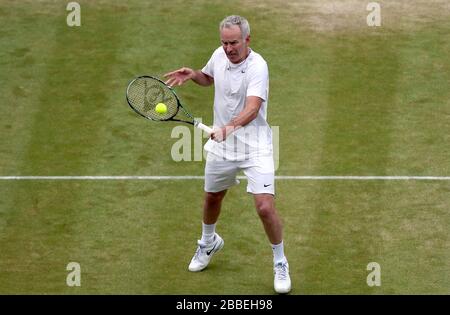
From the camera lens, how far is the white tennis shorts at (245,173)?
1310 cm

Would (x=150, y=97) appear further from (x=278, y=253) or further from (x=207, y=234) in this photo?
(x=278, y=253)

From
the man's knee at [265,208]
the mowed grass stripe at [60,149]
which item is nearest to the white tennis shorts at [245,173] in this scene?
the man's knee at [265,208]

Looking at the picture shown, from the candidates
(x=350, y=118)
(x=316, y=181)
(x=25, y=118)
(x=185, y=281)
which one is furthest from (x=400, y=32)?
(x=185, y=281)

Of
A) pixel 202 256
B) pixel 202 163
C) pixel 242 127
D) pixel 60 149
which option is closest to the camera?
pixel 242 127

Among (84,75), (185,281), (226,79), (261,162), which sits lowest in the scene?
(185,281)

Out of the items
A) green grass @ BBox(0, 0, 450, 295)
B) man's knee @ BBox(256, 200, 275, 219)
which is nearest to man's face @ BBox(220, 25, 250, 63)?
man's knee @ BBox(256, 200, 275, 219)

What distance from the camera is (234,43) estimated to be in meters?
12.9

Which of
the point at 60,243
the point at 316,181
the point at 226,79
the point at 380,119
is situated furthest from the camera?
the point at 380,119

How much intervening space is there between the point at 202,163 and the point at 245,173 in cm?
279

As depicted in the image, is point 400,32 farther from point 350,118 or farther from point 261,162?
point 261,162

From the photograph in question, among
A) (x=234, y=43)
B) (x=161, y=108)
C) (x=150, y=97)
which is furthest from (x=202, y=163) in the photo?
(x=234, y=43)

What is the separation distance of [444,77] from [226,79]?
5.58 metres

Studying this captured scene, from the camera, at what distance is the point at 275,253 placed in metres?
13.3

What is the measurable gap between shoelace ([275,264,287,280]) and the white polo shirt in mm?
1164
